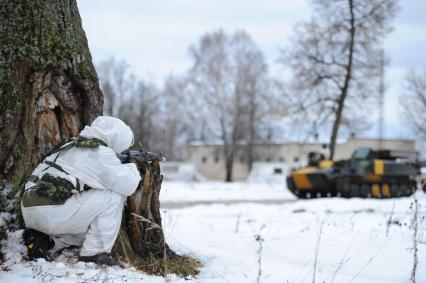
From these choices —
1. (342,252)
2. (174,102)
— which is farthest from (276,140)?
(342,252)

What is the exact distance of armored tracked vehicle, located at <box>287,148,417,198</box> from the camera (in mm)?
19797

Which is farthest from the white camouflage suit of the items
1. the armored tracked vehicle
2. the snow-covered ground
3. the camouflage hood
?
the armored tracked vehicle

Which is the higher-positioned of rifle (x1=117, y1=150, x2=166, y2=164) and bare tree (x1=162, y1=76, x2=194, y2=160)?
bare tree (x1=162, y1=76, x2=194, y2=160)

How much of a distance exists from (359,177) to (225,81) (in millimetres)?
20561

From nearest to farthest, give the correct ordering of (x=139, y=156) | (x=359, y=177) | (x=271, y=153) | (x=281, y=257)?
(x=139, y=156) < (x=281, y=257) < (x=359, y=177) < (x=271, y=153)

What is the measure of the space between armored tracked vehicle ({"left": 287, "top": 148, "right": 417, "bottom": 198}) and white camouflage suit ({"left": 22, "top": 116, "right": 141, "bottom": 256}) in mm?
16082

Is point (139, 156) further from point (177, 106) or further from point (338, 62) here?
point (177, 106)

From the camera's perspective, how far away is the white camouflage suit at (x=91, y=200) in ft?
13.2

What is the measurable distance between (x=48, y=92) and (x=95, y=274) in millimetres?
1540

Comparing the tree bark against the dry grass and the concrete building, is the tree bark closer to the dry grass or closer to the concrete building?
the dry grass

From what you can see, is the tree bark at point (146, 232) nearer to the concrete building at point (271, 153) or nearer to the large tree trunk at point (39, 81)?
the large tree trunk at point (39, 81)

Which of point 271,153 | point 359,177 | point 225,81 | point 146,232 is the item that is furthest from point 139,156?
point 271,153

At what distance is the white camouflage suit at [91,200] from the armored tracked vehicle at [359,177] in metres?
16.1

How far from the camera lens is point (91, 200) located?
406 centimetres
